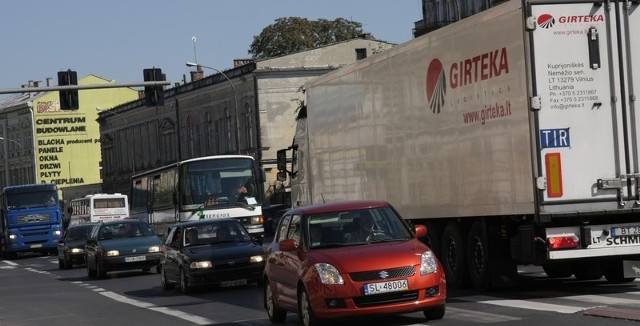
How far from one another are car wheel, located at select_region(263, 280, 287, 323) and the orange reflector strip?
146 inches

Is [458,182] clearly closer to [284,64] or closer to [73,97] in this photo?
[73,97]

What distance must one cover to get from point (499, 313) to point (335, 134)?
36.8 feet

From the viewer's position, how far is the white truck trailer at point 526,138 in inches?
752

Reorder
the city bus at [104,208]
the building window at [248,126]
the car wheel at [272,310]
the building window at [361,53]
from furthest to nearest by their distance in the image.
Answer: the building window at [361,53] < the building window at [248,126] < the city bus at [104,208] < the car wheel at [272,310]

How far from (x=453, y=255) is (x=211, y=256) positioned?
6.06m

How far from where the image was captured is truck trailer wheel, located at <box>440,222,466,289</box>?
2256cm

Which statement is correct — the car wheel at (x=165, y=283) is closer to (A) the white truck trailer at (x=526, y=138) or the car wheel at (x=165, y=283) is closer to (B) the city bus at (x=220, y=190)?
(A) the white truck trailer at (x=526, y=138)

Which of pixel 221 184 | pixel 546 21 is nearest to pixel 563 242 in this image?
pixel 546 21

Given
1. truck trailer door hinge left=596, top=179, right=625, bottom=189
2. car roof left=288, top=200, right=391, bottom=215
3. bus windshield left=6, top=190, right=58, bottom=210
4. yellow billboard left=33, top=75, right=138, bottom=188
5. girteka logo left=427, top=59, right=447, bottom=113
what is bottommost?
car roof left=288, top=200, right=391, bottom=215

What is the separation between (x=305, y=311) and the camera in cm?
1734

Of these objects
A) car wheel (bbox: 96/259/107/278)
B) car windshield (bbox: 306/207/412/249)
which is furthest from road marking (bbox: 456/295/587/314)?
car wheel (bbox: 96/259/107/278)

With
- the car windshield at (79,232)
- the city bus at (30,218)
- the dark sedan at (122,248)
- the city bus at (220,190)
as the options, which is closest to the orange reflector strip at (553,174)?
the dark sedan at (122,248)

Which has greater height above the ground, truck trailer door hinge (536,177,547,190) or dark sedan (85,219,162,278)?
truck trailer door hinge (536,177,547,190)

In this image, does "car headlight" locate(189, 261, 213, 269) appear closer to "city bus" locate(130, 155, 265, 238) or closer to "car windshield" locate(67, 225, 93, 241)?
"city bus" locate(130, 155, 265, 238)
